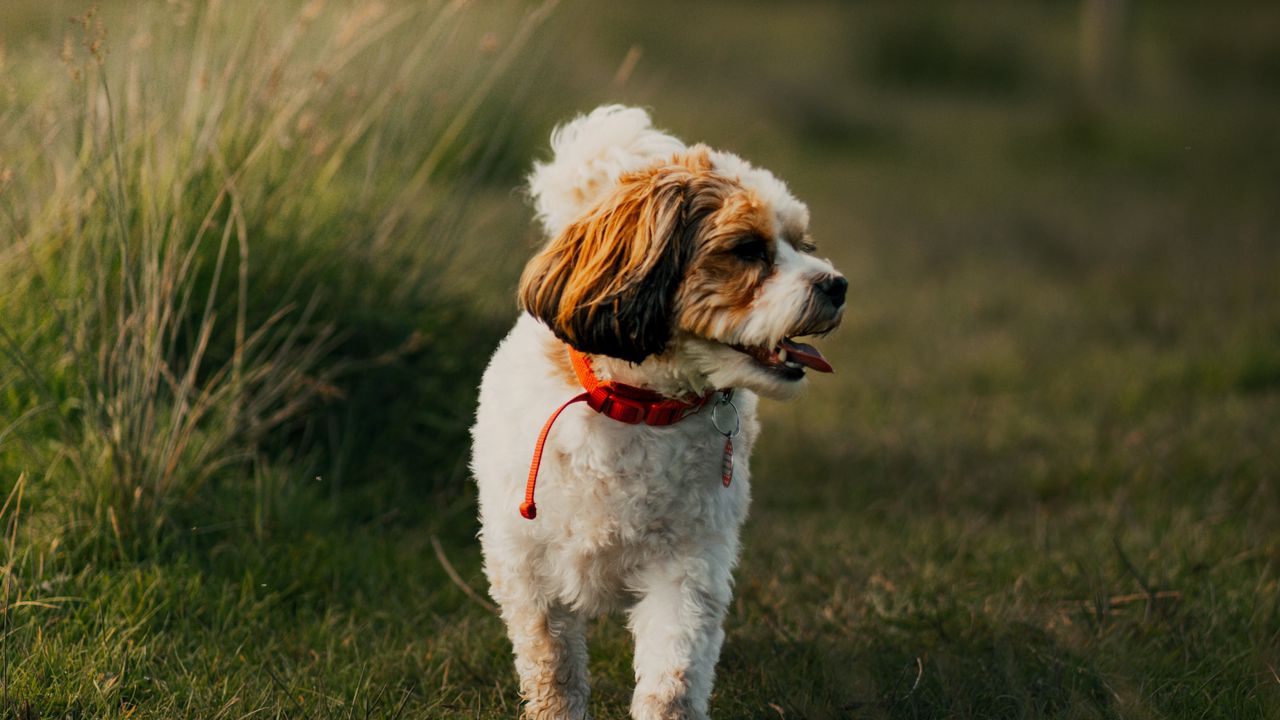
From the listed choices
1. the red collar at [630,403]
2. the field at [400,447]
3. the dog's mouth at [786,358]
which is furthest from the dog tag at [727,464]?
the field at [400,447]

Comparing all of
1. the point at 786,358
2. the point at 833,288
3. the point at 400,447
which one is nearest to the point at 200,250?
the point at 400,447

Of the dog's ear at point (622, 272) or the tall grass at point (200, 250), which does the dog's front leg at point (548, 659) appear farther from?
the tall grass at point (200, 250)

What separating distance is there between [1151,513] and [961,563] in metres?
1.08

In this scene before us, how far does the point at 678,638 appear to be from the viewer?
322 cm

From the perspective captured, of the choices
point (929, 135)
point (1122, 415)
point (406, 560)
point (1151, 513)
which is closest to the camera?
point (406, 560)

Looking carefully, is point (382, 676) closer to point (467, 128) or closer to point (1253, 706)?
point (1253, 706)

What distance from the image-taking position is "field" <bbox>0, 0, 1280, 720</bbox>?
12.3 feet

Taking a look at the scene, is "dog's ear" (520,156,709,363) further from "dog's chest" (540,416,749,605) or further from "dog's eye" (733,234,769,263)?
"dog's chest" (540,416,749,605)

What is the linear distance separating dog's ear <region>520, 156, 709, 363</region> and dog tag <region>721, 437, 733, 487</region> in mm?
327

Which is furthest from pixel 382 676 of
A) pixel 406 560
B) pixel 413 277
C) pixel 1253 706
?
pixel 1253 706

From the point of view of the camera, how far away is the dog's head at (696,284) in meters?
3.13

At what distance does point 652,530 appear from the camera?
3320 mm

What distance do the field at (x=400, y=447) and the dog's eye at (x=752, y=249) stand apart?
4.15 ft

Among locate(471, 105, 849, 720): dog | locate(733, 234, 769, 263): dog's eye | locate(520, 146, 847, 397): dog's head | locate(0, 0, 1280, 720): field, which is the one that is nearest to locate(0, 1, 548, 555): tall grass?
locate(0, 0, 1280, 720): field
